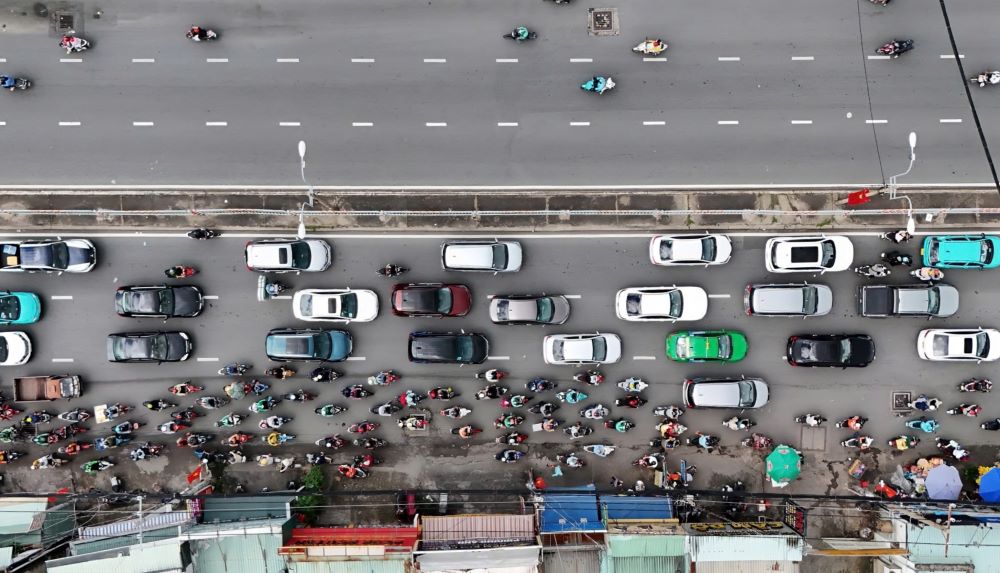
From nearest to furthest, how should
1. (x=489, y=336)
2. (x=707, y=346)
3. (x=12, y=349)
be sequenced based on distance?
(x=707, y=346)
(x=12, y=349)
(x=489, y=336)

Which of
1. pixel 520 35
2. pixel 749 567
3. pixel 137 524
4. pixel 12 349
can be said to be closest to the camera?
pixel 749 567

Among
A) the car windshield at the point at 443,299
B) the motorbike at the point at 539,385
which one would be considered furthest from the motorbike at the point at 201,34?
the motorbike at the point at 539,385

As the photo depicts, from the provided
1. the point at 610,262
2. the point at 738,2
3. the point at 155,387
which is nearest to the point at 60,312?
the point at 155,387

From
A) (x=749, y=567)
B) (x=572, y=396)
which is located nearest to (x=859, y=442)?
(x=749, y=567)

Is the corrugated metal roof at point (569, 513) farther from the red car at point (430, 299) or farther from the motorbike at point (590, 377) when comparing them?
the red car at point (430, 299)

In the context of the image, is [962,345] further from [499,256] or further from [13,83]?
[13,83]

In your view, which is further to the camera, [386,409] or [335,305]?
[386,409]
